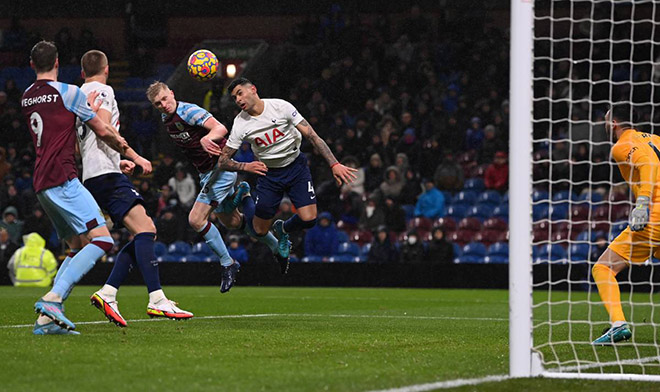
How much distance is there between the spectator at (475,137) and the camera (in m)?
21.6

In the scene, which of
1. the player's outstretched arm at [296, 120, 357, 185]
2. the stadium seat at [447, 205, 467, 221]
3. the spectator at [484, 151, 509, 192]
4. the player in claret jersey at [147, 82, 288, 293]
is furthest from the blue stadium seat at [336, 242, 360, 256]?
the player's outstretched arm at [296, 120, 357, 185]

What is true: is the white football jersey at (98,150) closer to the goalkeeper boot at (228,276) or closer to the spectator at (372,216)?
the goalkeeper boot at (228,276)

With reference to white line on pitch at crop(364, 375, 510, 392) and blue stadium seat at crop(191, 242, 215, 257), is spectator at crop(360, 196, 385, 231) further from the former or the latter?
white line on pitch at crop(364, 375, 510, 392)

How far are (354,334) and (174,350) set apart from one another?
2.05 metres

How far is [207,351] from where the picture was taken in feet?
20.6

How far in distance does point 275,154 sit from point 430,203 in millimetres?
10165

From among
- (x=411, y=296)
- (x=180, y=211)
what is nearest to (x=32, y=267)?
(x=180, y=211)

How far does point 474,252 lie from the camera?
1956 centimetres

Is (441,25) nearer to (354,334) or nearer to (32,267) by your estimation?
(32,267)

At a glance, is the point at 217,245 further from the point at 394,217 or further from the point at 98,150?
the point at 394,217

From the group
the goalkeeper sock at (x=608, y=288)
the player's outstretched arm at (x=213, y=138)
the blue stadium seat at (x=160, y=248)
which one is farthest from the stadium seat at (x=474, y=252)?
the goalkeeper sock at (x=608, y=288)

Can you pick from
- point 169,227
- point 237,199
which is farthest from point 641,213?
point 169,227

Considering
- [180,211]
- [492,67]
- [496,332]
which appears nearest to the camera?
[496,332]

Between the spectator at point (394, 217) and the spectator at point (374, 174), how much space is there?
746 millimetres
